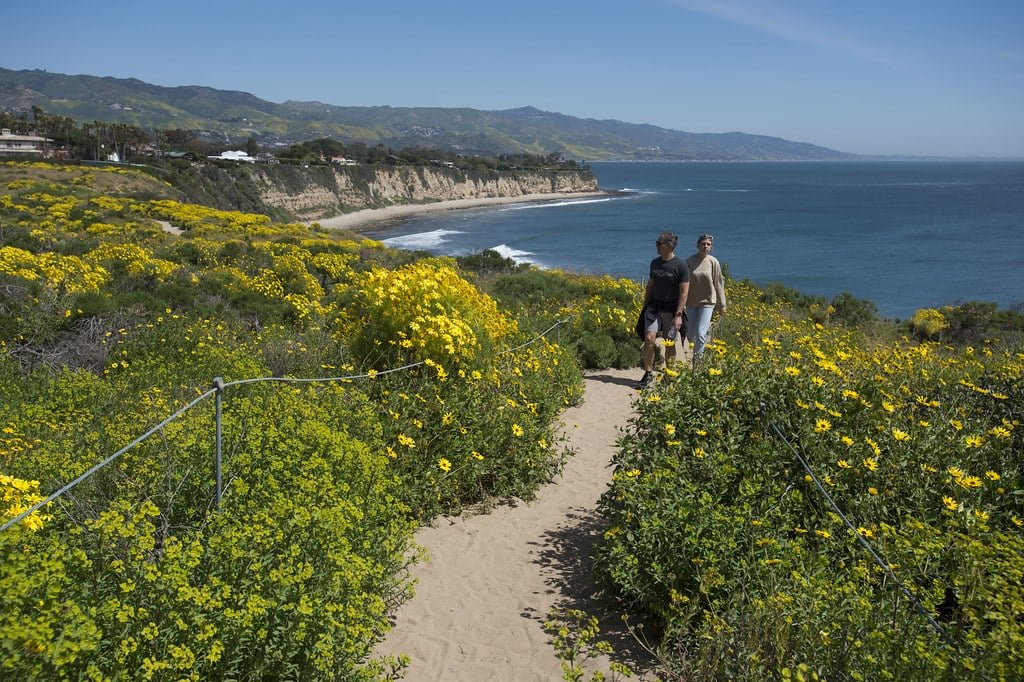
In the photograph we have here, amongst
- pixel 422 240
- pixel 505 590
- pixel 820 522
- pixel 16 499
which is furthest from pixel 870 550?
pixel 422 240

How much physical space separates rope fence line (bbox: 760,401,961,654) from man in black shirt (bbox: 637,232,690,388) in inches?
142

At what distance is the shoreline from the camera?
79.8 meters

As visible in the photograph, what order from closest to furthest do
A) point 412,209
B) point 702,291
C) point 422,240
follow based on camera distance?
1. point 702,291
2. point 422,240
3. point 412,209

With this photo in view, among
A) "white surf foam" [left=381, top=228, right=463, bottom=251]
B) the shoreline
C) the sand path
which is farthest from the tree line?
the sand path

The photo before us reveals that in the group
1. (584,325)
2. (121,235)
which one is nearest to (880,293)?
(584,325)

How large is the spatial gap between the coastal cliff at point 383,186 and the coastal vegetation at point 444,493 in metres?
72.2

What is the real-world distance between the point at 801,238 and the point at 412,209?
51.8 metres

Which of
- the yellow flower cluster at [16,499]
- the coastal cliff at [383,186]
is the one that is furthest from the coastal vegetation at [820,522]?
the coastal cliff at [383,186]

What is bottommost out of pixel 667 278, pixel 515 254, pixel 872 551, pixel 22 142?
pixel 515 254

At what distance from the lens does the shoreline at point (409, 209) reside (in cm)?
7975

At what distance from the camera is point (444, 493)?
223 inches

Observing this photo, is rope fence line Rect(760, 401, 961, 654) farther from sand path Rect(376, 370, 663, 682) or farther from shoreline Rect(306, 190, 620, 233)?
shoreline Rect(306, 190, 620, 233)

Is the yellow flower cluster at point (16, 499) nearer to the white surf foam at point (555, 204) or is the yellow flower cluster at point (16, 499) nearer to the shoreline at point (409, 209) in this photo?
the shoreline at point (409, 209)

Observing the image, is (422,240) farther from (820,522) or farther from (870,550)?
(870,550)
